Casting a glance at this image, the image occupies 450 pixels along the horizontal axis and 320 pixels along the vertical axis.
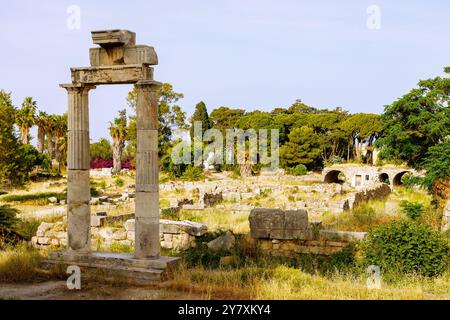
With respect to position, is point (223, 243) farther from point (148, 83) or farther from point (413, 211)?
point (413, 211)

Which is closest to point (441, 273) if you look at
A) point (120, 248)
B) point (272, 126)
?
point (120, 248)

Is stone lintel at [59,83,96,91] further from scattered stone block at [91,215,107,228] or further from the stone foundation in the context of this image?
scattered stone block at [91,215,107,228]

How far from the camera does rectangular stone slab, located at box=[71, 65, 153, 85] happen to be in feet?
33.3

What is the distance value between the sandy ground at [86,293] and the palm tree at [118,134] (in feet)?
147

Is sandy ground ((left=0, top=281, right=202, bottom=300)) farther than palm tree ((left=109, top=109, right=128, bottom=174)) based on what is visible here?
No

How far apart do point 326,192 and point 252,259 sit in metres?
24.5

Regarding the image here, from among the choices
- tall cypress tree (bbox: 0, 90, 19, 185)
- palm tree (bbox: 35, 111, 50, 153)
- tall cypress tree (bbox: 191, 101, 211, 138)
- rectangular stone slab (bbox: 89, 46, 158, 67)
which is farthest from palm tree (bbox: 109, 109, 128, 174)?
rectangular stone slab (bbox: 89, 46, 158, 67)

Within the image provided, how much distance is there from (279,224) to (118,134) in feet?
144

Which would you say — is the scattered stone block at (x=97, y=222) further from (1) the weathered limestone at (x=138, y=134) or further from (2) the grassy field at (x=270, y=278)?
(1) the weathered limestone at (x=138, y=134)

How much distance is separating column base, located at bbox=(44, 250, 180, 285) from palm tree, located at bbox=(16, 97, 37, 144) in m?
45.9

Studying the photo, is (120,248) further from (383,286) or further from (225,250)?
(383,286)

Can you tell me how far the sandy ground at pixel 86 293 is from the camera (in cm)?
873

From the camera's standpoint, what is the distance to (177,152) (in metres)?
51.5
